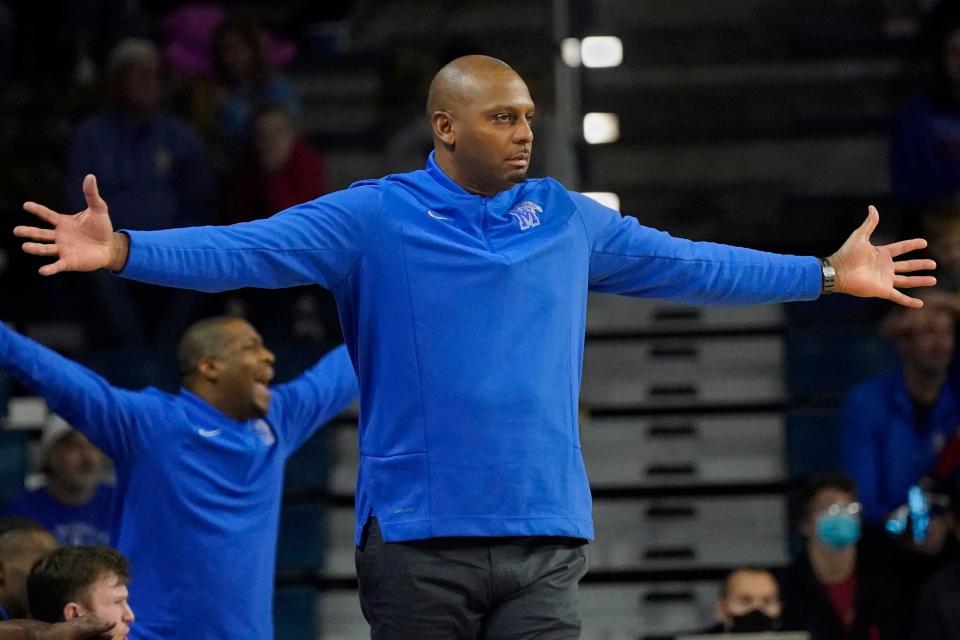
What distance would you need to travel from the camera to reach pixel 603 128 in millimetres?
8773

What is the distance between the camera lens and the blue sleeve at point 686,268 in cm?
334

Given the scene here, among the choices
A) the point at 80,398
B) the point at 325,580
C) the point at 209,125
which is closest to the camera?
the point at 80,398

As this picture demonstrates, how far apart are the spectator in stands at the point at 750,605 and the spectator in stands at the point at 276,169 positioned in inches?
111

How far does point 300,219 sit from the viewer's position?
3.17 meters

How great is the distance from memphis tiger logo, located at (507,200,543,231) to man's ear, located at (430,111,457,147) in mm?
170

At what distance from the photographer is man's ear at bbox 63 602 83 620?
152 inches

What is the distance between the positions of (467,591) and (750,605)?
2876mm

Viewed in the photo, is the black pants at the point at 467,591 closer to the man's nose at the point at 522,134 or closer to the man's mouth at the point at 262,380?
the man's nose at the point at 522,134

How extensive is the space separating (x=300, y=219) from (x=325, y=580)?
402 cm

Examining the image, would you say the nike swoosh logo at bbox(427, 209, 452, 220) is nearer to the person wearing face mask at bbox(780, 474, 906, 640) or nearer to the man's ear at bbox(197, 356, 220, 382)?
the man's ear at bbox(197, 356, 220, 382)

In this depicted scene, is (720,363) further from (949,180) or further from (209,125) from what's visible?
(209,125)

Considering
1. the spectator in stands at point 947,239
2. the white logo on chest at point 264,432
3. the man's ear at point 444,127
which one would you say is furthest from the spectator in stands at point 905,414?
the man's ear at point 444,127

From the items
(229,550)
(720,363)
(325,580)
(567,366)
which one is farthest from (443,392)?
(720,363)

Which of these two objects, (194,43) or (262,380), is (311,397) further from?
(194,43)
